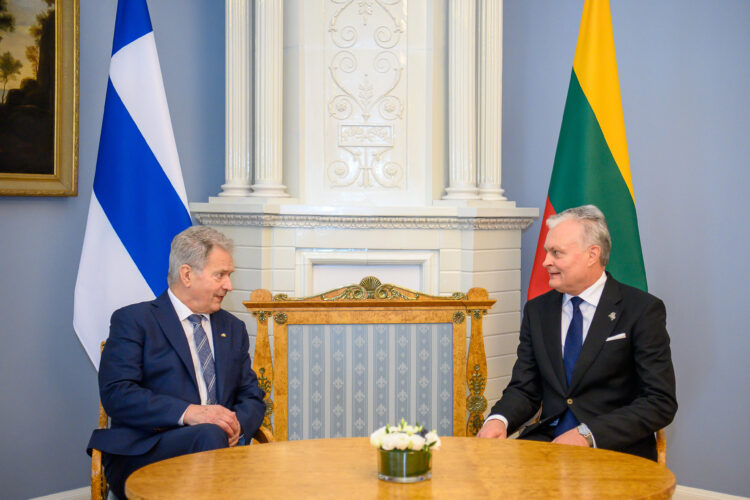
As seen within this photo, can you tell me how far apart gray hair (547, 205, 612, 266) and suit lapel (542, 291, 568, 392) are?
0.22 metres

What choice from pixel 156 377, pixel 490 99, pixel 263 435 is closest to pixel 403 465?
pixel 263 435

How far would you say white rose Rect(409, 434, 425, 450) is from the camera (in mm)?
1799

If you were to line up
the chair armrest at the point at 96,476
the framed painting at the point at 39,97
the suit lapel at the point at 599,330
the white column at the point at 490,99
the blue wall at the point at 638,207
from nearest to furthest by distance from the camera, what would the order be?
the chair armrest at the point at 96,476 → the suit lapel at the point at 599,330 → the framed painting at the point at 39,97 → the blue wall at the point at 638,207 → the white column at the point at 490,99

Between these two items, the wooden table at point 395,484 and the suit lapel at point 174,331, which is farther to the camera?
the suit lapel at point 174,331

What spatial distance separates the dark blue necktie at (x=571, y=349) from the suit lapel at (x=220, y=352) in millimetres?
1115

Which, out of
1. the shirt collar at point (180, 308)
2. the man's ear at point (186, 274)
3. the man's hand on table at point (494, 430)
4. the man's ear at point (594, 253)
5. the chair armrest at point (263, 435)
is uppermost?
the man's ear at point (594, 253)

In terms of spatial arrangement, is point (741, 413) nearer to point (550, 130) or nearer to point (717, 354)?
point (717, 354)

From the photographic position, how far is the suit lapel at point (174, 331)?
260 centimetres

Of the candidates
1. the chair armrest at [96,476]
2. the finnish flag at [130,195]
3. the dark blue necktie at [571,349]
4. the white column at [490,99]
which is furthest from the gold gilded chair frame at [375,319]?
the white column at [490,99]

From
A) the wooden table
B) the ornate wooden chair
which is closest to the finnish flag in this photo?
A: the ornate wooden chair

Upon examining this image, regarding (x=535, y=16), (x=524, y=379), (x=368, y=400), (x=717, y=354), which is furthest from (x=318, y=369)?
(x=535, y=16)

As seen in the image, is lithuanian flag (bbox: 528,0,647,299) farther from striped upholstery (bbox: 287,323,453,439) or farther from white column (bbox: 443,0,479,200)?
striped upholstery (bbox: 287,323,453,439)

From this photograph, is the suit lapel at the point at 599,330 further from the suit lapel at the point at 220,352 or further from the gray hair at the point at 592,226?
the suit lapel at the point at 220,352

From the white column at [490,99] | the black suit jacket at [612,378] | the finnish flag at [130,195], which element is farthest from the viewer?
the white column at [490,99]
